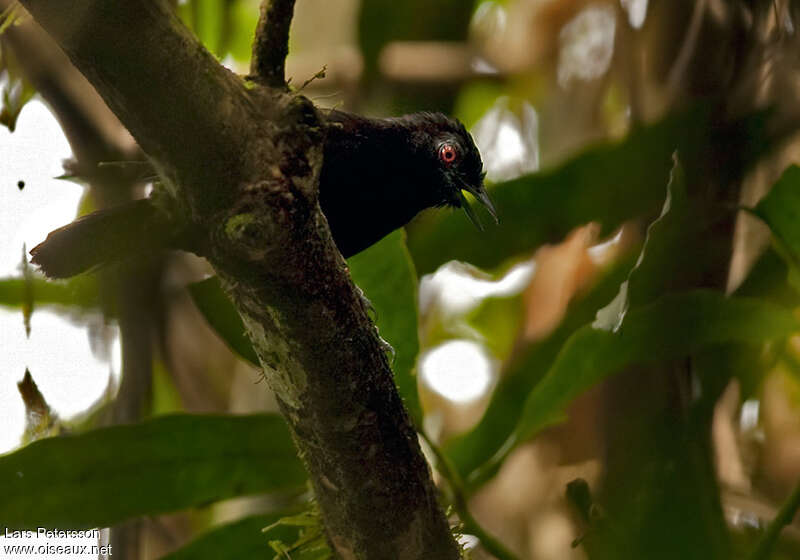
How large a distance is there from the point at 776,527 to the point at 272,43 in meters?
1.45

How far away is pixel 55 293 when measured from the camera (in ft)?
11.5

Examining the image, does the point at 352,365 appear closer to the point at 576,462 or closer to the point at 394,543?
the point at 394,543

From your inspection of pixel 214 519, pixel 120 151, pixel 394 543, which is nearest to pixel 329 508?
pixel 394 543

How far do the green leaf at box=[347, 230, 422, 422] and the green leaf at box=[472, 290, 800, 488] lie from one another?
1.12ft

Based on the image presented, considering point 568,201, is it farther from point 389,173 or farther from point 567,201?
point 389,173

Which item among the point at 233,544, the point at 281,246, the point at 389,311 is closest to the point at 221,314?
the point at 389,311

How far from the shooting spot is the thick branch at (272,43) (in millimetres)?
1667

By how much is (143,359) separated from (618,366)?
1757 mm

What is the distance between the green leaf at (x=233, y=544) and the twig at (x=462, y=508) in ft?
1.54

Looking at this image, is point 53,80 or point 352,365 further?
point 53,80

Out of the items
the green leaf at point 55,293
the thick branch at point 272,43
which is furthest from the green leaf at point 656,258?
the green leaf at point 55,293

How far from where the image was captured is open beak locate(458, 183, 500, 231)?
3312mm

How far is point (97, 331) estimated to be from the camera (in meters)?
3.40

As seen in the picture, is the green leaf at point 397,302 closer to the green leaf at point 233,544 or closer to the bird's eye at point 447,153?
the green leaf at point 233,544
